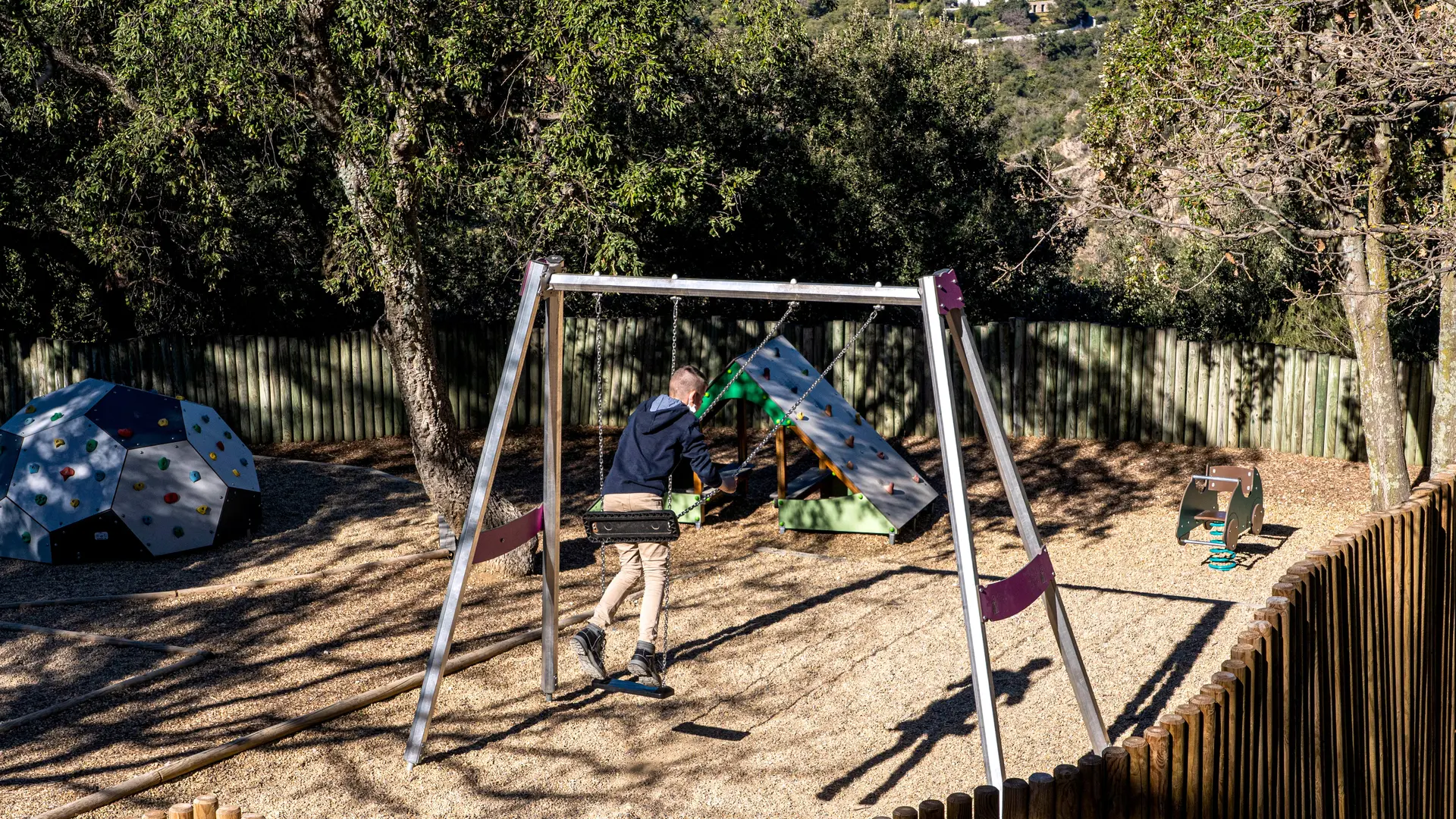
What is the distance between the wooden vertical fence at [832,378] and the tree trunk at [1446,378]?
7.14 ft

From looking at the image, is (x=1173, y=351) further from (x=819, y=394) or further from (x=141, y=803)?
(x=141, y=803)

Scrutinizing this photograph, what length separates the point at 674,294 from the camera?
6379 mm

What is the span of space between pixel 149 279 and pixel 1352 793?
14.8 meters

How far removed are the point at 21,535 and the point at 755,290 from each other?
7663 mm

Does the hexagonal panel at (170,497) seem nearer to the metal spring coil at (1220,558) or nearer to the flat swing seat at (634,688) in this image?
the flat swing seat at (634,688)

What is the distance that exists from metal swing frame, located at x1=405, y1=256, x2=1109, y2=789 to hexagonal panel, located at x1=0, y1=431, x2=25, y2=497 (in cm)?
610

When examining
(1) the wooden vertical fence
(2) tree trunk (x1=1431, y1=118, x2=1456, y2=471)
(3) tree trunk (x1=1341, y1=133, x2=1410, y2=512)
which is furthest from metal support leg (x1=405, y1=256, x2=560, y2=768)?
(1) the wooden vertical fence

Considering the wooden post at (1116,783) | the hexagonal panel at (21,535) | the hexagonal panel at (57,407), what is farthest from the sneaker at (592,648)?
the hexagonal panel at (57,407)

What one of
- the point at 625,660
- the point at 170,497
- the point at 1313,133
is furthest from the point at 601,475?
the point at 1313,133

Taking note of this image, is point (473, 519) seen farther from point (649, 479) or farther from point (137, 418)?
point (137, 418)

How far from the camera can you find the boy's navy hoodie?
6.83 meters

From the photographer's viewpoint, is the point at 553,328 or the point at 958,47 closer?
the point at 553,328

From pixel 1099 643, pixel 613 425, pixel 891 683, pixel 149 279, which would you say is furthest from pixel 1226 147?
pixel 149 279

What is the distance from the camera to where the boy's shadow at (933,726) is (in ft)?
19.8
